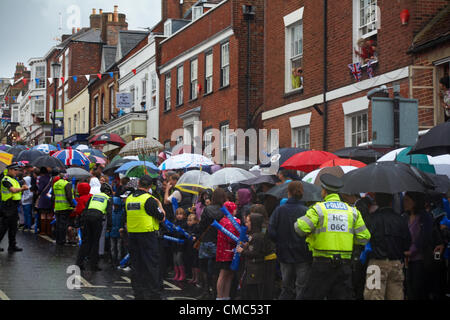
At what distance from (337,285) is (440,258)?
79.8 inches

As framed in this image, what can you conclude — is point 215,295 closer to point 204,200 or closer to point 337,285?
point 204,200

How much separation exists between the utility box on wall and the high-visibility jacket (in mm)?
2366

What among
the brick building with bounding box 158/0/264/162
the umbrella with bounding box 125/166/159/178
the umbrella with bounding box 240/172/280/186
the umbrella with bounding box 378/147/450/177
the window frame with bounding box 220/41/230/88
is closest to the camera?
the umbrella with bounding box 378/147/450/177

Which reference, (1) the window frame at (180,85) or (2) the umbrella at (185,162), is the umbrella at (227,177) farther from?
(1) the window frame at (180,85)

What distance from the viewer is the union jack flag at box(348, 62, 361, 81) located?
18.2 m

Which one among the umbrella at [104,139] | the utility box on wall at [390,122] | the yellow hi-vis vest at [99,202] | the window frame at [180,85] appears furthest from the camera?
the window frame at [180,85]

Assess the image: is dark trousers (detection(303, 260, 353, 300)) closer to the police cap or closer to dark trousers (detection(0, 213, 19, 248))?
the police cap

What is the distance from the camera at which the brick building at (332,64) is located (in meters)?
16.6

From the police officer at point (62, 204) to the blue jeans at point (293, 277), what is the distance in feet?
28.6

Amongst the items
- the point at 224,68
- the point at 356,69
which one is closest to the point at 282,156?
the point at 356,69

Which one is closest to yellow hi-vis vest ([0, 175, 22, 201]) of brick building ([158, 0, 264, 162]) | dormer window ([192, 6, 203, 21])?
brick building ([158, 0, 264, 162])

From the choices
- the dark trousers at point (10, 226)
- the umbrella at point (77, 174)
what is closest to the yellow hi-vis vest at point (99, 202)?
the dark trousers at point (10, 226)

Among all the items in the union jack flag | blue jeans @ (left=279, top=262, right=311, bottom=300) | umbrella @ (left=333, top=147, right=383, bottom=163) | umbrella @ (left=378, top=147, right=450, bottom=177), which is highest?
the union jack flag

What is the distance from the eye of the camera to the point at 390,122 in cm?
1090
